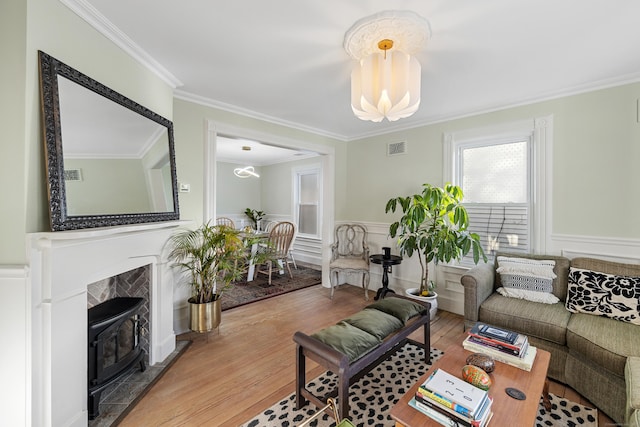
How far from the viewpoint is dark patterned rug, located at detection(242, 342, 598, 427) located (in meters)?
1.65

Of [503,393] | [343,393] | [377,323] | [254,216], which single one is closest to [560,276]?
[503,393]

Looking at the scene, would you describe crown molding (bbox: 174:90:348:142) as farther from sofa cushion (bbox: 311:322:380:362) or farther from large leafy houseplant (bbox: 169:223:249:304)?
sofa cushion (bbox: 311:322:380:362)

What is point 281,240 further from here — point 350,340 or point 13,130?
point 13,130

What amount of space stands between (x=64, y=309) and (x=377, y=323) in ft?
6.12

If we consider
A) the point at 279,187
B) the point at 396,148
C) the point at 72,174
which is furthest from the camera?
the point at 279,187

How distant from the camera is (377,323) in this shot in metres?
1.93

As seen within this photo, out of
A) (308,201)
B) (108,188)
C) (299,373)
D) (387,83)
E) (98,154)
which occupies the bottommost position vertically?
(299,373)

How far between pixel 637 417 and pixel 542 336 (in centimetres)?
A: 97

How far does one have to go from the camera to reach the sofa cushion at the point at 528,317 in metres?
2.03

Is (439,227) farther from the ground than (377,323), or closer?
farther from the ground

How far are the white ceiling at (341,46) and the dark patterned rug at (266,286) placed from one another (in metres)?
2.55

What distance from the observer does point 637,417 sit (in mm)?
1169

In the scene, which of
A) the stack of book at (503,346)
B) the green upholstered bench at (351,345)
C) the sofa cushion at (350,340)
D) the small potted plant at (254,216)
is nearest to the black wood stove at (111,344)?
the green upholstered bench at (351,345)

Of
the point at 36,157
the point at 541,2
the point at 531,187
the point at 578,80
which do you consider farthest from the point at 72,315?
the point at 578,80
